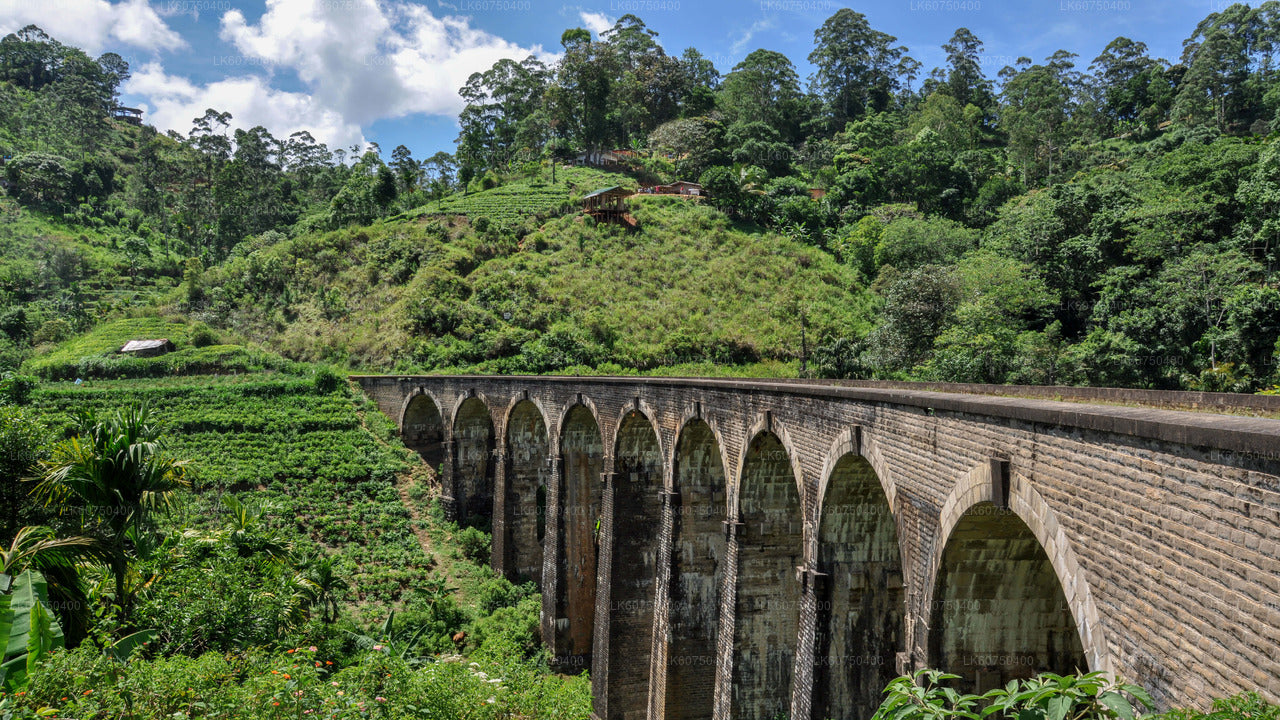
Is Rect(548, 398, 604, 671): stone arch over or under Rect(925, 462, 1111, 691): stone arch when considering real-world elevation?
under

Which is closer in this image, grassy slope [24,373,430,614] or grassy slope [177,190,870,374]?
grassy slope [24,373,430,614]

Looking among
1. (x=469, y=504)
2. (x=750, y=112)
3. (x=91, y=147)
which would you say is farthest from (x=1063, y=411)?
(x=91, y=147)

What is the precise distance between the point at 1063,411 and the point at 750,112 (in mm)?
77213

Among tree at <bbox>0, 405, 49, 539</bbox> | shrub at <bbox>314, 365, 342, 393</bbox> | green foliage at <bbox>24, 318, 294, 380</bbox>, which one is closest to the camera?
tree at <bbox>0, 405, 49, 539</bbox>

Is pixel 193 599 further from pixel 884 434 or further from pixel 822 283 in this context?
pixel 822 283

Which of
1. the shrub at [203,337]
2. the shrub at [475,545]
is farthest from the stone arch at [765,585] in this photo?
the shrub at [203,337]

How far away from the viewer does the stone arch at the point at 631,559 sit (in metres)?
17.8

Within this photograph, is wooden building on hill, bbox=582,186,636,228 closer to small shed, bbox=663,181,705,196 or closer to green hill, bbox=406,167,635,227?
green hill, bbox=406,167,635,227

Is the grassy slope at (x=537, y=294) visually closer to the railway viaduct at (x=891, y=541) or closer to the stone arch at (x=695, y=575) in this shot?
the railway viaduct at (x=891, y=541)

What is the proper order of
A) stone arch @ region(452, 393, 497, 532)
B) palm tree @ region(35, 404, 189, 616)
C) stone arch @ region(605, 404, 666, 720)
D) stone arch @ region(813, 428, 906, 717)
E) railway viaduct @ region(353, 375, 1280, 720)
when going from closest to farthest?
railway viaduct @ region(353, 375, 1280, 720) → palm tree @ region(35, 404, 189, 616) → stone arch @ region(813, 428, 906, 717) → stone arch @ region(605, 404, 666, 720) → stone arch @ region(452, 393, 497, 532)

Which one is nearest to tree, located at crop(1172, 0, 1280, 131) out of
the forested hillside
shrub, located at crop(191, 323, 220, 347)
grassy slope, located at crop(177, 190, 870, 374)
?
the forested hillside

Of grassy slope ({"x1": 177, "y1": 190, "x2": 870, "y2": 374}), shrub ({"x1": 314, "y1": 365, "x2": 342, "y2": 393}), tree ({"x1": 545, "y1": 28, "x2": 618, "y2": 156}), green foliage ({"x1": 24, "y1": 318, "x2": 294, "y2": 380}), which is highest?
tree ({"x1": 545, "y1": 28, "x2": 618, "y2": 156})

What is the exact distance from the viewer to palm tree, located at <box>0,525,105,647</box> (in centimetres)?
762

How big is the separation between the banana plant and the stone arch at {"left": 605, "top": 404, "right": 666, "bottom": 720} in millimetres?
12249
